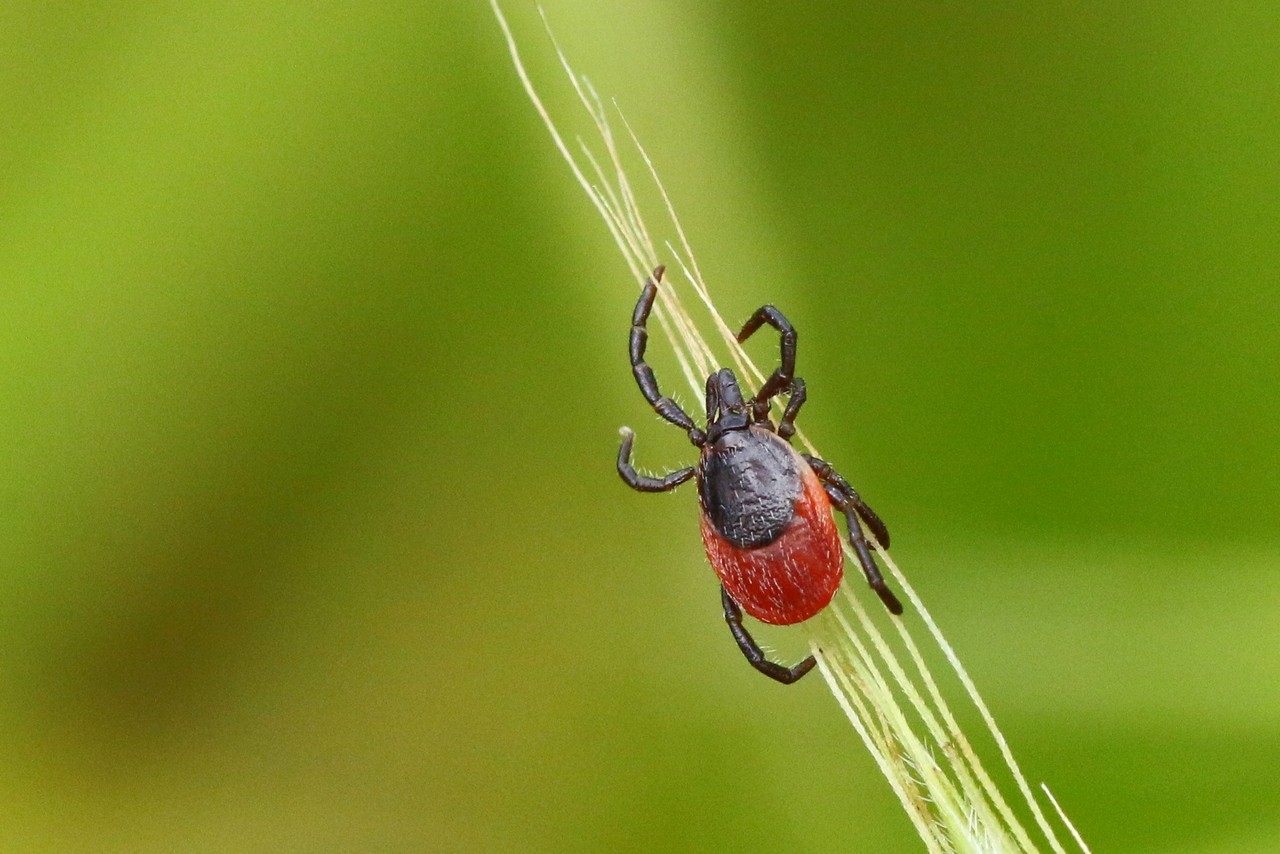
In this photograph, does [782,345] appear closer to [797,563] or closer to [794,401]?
[794,401]

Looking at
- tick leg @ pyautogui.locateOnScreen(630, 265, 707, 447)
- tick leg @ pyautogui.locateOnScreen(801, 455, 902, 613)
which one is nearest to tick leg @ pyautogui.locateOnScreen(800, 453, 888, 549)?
tick leg @ pyautogui.locateOnScreen(801, 455, 902, 613)

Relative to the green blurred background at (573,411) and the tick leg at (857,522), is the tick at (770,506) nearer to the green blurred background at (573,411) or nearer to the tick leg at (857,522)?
the tick leg at (857,522)

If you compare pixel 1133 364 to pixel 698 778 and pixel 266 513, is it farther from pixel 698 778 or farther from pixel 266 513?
pixel 266 513

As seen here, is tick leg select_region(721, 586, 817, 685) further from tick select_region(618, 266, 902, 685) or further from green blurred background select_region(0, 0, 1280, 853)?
green blurred background select_region(0, 0, 1280, 853)

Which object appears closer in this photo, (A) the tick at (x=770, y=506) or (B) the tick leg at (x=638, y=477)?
(A) the tick at (x=770, y=506)

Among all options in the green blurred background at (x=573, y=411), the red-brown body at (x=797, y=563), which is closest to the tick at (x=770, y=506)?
the red-brown body at (x=797, y=563)

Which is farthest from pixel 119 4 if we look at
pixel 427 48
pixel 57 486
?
pixel 57 486
